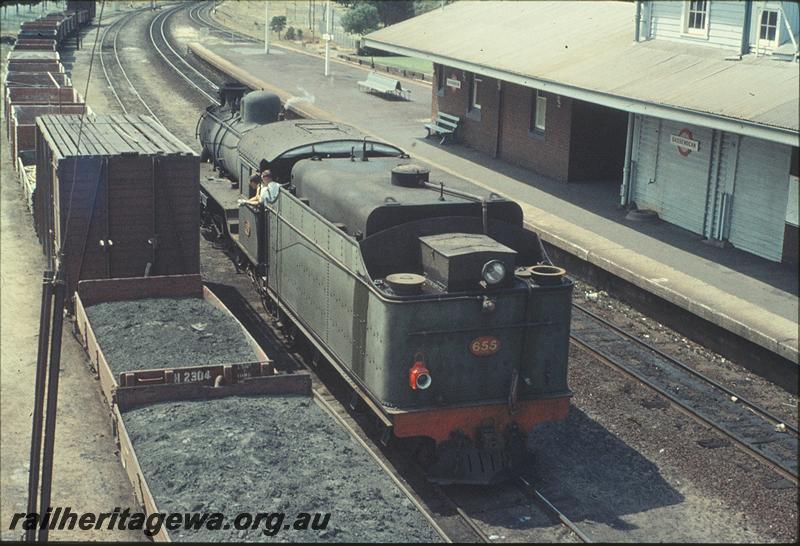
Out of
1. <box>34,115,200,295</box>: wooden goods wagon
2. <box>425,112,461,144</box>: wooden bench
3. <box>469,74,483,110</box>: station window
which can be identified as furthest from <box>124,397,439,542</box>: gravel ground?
A: <box>425,112,461,144</box>: wooden bench

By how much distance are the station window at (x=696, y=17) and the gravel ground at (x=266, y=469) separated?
43.9 ft

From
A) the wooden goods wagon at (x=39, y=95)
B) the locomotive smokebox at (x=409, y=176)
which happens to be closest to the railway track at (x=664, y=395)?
the locomotive smokebox at (x=409, y=176)

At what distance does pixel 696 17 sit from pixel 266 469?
15263 millimetres

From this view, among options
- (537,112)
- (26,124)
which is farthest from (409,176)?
(26,124)

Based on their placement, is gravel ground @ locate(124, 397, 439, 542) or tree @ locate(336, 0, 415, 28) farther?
tree @ locate(336, 0, 415, 28)

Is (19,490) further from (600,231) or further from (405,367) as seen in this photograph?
(600,231)

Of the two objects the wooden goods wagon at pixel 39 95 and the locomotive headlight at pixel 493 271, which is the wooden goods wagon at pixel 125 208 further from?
the wooden goods wagon at pixel 39 95

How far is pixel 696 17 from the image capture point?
21172 millimetres

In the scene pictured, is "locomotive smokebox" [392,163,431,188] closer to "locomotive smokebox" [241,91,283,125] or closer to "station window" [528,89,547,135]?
"locomotive smokebox" [241,91,283,125]

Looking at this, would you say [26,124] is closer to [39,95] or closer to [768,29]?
[39,95]

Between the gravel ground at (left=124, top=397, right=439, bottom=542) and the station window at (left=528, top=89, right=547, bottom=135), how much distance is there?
1676 centimetres

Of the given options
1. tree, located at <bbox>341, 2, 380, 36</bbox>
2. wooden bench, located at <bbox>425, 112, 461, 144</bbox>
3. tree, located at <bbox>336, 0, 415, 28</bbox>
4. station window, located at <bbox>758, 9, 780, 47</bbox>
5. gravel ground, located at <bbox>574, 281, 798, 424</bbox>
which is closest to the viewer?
gravel ground, located at <bbox>574, 281, 798, 424</bbox>

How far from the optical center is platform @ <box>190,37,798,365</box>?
604 inches

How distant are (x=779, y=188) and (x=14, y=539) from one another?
13.5 metres
